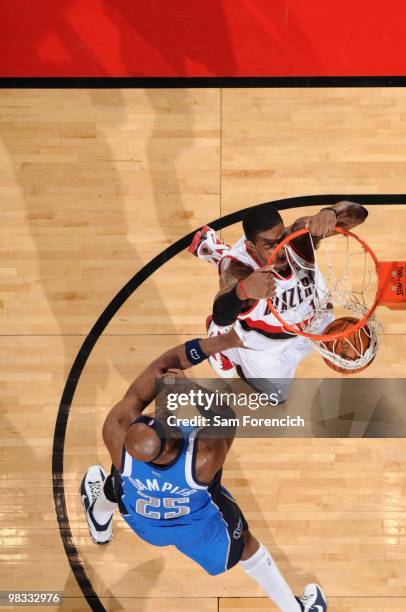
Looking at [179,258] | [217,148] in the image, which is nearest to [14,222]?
[179,258]

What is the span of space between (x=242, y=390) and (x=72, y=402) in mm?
1199

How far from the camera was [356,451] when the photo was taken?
4.59 m

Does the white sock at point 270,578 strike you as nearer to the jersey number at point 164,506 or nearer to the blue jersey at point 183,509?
the blue jersey at point 183,509

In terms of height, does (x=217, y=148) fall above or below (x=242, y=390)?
above

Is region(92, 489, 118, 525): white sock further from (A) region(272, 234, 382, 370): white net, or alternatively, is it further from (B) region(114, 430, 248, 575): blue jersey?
(A) region(272, 234, 382, 370): white net

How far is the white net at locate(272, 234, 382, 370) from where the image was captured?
158 inches

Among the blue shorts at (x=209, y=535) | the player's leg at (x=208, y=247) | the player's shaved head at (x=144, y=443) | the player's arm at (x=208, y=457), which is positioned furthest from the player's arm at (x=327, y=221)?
the blue shorts at (x=209, y=535)

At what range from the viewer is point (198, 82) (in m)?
4.88

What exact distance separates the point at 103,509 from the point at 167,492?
0.74 metres

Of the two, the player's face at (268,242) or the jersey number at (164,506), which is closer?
the player's face at (268,242)

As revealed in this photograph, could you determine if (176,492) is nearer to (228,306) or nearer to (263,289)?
(228,306)

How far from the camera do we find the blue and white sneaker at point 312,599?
4.47 m

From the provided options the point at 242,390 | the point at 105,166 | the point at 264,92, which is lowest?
the point at 242,390

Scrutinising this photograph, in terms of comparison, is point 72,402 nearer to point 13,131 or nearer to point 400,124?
point 13,131
